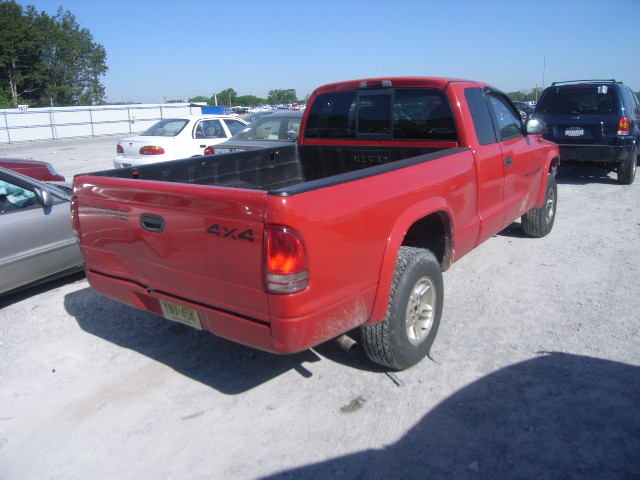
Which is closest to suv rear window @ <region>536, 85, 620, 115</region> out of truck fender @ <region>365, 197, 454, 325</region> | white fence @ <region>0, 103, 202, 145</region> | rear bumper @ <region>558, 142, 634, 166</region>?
rear bumper @ <region>558, 142, 634, 166</region>

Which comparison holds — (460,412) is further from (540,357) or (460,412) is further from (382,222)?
(382,222)

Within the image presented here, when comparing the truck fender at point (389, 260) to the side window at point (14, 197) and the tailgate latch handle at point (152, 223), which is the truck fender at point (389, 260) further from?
the side window at point (14, 197)

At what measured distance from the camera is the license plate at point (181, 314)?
309cm

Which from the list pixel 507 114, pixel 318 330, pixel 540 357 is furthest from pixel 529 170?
pixel 318 330

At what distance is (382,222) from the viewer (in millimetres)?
3094

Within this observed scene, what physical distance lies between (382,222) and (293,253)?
2.38 ft

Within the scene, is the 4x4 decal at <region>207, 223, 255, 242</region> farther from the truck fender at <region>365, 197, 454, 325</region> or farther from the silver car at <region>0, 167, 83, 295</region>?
the silver car at <region>0, 167, 83, 295</region>

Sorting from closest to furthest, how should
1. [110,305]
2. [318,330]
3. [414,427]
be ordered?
[318,330] < [414,427] < [110,305]

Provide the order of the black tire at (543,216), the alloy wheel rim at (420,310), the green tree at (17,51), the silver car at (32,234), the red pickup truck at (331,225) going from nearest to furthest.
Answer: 1. the red pickup truck at (331,225)
2. the alloy wheel rim at (420,310)
3. the silver car at (32,234)
4. the black tire at (543,216)
5. the green tree at (17,51)

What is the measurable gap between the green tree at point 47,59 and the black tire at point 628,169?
54.3 m

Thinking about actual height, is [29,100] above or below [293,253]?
above

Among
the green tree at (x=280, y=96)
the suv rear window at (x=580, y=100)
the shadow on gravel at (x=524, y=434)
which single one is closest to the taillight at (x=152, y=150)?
the suv rear window at (x=580, y=100)

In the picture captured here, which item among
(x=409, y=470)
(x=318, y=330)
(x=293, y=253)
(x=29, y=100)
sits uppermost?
(x=29, y=100)

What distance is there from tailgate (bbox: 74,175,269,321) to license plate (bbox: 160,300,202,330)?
0.08 m
